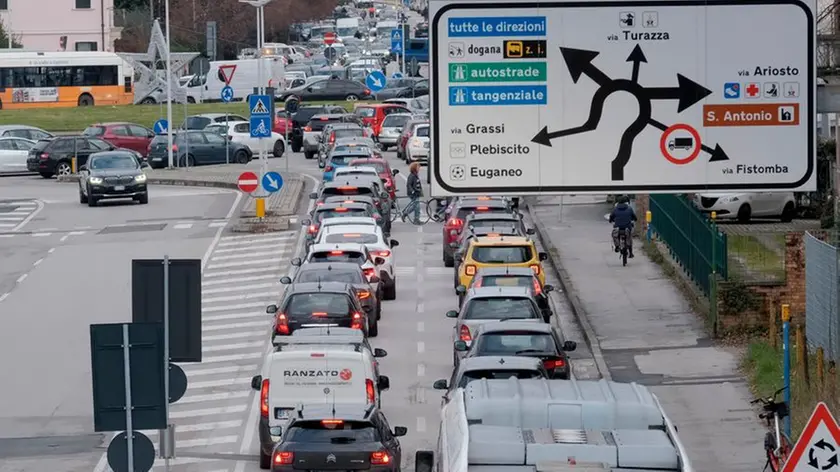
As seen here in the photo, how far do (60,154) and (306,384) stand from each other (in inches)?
1557

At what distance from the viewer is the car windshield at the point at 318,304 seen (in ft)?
91.6

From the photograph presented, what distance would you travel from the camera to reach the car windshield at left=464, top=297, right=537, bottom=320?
2702 centimetres

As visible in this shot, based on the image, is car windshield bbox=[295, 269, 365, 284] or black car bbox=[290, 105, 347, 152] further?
black car bbox=[290, 105, 347, 152]

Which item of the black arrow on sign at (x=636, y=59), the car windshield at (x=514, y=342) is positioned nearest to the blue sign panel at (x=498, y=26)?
the black arrow on sign at (x=636, y=59)

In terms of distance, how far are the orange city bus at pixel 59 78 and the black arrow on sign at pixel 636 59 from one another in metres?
80.1

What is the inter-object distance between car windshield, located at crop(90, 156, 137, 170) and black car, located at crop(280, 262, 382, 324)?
19693mm

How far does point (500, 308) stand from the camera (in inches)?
1070

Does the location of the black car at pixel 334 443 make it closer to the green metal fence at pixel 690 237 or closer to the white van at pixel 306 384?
the white van at pixel 306 384

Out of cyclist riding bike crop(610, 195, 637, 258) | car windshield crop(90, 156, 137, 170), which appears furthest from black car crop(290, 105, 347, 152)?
cyclist riding bike crop(610, 195, 637, 258)

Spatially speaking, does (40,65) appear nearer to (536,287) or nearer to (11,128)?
(11,128)

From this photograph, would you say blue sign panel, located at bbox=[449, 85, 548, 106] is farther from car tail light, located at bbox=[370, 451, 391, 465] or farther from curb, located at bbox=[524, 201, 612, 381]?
curb, located at bbox=[524, 201, 612, 381]

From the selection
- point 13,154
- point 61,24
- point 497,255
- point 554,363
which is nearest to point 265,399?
point 554,363

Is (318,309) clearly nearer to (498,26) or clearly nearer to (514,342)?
(514,342)

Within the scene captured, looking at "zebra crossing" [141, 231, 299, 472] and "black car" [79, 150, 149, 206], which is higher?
"black car" [79, 150, 149, 206]
